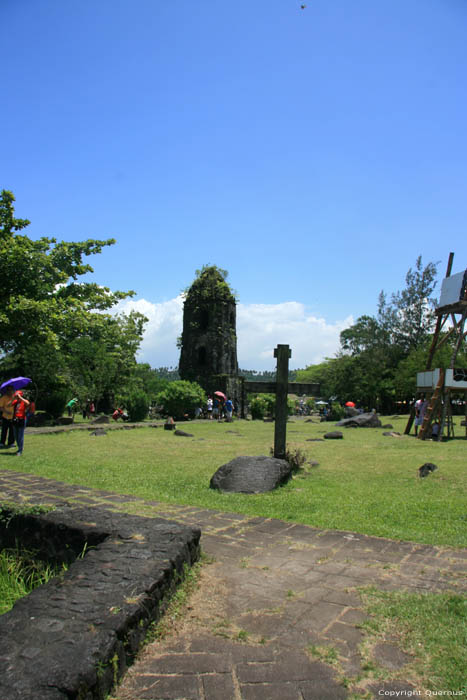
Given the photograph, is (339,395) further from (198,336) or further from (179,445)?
(179,445)

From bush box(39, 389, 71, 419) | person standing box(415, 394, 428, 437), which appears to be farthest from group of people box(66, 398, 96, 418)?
person standing box(415, 394, 428, 437)

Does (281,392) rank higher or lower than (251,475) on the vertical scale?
higher

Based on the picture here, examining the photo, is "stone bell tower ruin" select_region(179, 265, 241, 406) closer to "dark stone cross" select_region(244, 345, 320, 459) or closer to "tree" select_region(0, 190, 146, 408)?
"tree" select_region(0, 190, 146, 408)

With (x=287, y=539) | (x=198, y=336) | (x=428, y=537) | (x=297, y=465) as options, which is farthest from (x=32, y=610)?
(x=198, y=336)

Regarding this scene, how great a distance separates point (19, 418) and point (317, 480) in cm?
615

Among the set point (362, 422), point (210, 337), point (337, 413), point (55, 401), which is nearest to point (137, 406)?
point (55, 401)

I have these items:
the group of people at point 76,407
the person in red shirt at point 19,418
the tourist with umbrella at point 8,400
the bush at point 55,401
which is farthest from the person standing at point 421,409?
the group of people at point 76,407

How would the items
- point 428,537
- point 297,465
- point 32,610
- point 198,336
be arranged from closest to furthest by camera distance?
point 32,610
point 428,537
point 297,465
point 198,336

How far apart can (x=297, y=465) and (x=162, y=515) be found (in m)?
3.61

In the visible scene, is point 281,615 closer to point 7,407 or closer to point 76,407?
point 7,407

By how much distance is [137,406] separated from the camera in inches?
925

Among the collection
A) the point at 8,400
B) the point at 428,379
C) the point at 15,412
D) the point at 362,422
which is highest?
the point at 428,379

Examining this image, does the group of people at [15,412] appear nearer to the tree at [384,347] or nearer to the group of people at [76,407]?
the group of people at [76,407]

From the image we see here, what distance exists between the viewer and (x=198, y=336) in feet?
105
